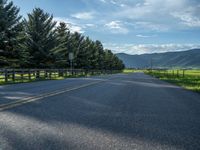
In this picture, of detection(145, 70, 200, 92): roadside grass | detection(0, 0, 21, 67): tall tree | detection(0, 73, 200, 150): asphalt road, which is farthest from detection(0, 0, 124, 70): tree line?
detection(0, 73, 200, 150): asphalt road

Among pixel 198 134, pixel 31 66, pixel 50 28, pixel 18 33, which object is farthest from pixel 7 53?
pixel 198 134

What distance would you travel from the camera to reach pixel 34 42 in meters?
42.2

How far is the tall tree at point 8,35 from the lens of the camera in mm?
32688

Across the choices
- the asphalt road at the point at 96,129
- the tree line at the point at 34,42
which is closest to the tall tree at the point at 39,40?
the tree line at the point at 34,42

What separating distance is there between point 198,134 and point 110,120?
6.36 ft

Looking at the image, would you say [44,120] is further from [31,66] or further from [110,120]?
[31,66]

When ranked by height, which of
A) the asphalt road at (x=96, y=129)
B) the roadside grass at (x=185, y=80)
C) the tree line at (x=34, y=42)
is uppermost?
the tree line at (x=34, y=42)

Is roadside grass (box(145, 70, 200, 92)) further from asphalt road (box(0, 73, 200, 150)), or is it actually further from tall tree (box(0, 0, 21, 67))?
tall tree (box(0, 0, 21, 67))

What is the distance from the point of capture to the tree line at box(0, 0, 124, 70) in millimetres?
33281

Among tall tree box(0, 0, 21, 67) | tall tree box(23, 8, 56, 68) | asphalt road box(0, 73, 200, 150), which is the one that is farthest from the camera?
tall tree box(23, 8, 56, 68)

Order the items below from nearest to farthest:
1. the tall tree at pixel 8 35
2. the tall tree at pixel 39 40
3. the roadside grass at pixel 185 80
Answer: the roadside grass at pixel 185 80 < the tall tree at pixel 8 35 < the tall tree at pixel 39 40

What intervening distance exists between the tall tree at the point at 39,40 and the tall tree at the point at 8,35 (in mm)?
7610

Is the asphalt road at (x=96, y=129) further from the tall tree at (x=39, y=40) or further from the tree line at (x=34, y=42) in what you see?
the tall tree at (x=39, y=40)

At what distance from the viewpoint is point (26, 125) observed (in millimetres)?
6367
